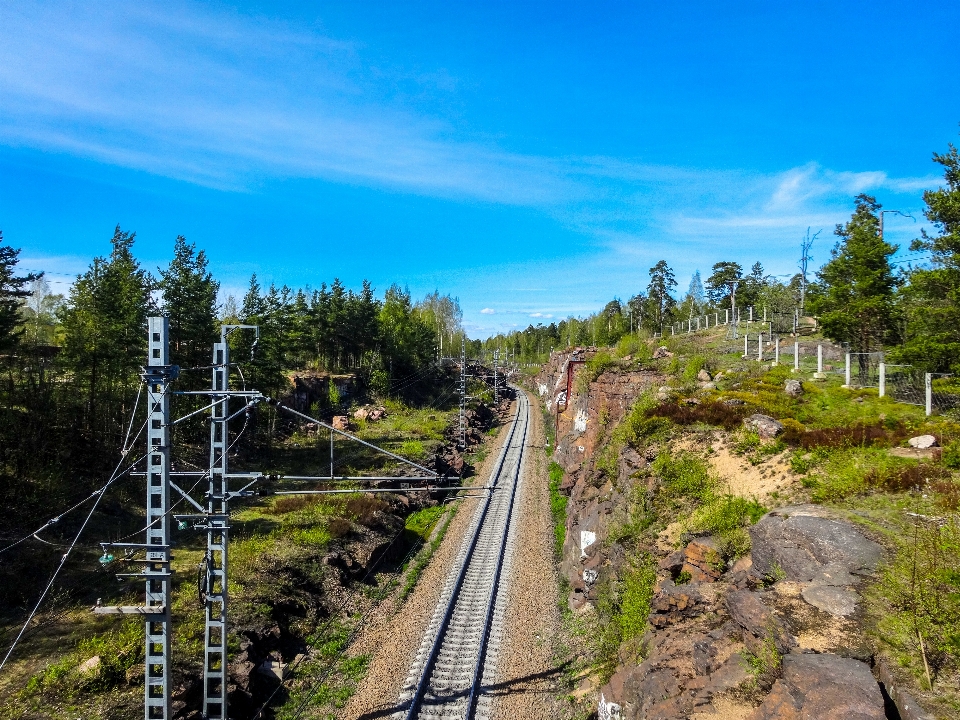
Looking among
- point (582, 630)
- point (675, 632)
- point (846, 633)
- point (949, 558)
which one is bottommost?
point (582, 630)

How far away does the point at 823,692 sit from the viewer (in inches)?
282

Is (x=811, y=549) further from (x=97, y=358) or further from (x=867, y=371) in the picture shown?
→ (x=97, y=358)

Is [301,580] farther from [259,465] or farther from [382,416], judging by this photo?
[382,416]

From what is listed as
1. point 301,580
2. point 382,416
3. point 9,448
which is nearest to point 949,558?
point 301,580

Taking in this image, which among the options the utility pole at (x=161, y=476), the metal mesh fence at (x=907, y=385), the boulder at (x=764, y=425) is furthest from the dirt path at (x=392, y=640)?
the metal mesh fence at (x=907, y=385)

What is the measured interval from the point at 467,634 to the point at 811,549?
1066 centimetres

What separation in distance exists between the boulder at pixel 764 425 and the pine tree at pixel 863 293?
39.3ft

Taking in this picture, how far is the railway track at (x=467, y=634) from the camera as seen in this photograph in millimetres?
13188

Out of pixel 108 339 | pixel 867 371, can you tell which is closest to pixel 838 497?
pixel 867 371

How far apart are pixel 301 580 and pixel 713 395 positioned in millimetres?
17450

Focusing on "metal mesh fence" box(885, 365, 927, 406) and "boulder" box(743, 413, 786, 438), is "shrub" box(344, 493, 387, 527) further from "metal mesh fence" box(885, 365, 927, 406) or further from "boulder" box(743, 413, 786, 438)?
"metal mesh fence" box(885, 365, 927, 406)

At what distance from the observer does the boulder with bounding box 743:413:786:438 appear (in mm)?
16016

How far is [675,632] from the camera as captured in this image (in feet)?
36.0

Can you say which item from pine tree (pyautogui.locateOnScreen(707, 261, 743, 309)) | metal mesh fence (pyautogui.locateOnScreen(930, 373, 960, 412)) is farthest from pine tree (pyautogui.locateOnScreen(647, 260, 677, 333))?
metal mesh fence (pyautogui.locateOnScreen(930, 373, 960, 412))
